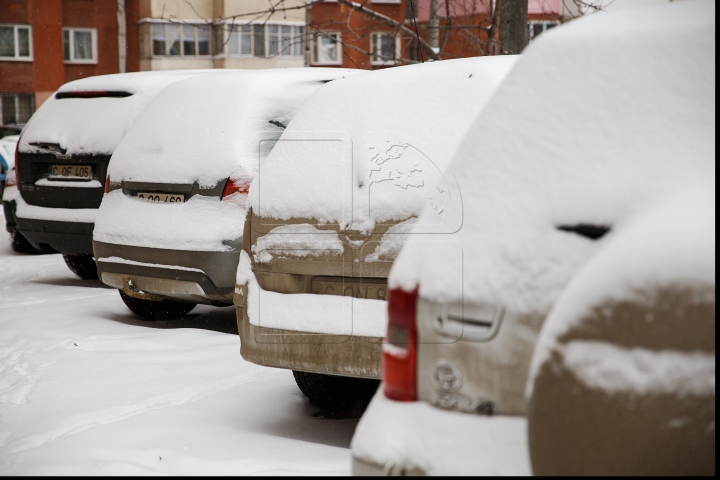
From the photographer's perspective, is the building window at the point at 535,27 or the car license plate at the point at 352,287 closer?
the car license plate at the point at 352,287

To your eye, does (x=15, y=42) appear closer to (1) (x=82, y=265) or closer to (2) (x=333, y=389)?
(1) (x=82, y=265)

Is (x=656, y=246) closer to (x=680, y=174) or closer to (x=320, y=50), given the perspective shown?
(x=680, y=174)

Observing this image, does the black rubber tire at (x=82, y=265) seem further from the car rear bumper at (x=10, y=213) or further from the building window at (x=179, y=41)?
the building window at (x=179, y=41)

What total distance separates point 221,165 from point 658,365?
14.0 feet

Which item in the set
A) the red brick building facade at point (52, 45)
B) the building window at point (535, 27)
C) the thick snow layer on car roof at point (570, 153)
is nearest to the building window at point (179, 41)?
the red brick building facade at point (52, 45)

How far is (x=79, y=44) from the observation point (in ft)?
122

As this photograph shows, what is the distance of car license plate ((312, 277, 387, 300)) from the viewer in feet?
11.3

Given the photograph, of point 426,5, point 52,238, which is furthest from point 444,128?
point 426,5

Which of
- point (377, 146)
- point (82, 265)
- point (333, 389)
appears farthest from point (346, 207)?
point (82, 265)

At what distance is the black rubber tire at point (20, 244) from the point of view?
10734mm

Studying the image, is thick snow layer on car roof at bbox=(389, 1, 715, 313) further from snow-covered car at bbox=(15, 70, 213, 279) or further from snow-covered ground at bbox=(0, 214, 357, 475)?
snow-covered car at bbox=(15, 70, 213, 279)

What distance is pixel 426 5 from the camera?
25891 mm

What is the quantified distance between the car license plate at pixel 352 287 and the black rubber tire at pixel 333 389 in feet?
2.65

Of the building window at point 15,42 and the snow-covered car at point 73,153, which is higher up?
the building window at point 15,42
